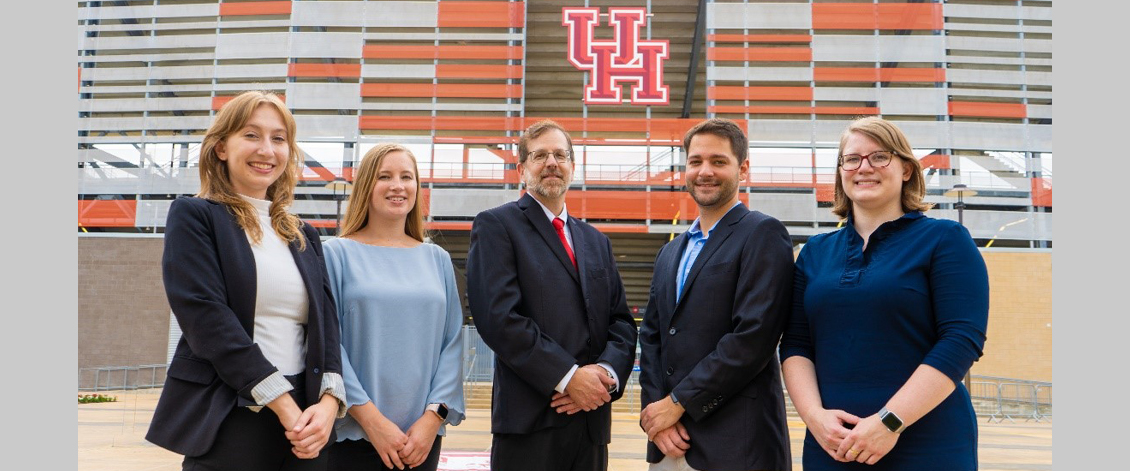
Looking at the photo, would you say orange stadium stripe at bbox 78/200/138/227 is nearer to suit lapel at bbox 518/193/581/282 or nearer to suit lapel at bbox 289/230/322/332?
suit lapel at bbox 518/193/581/282

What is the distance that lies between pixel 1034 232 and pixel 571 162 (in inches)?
826

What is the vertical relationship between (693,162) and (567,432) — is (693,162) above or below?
above

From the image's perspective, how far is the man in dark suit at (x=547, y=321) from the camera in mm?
2936

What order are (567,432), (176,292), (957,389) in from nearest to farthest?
(176,292) → (957,389) → (567,432)

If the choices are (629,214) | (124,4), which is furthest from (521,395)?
(124,4)

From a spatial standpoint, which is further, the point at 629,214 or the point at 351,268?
the point at 629,214

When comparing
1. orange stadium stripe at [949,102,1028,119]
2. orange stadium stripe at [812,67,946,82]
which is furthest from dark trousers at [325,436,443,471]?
orange stadium stripe at [949,102,1028,119]

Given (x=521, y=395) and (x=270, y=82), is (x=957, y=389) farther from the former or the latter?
(x=270, y=82)

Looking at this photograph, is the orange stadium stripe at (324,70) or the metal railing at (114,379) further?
the orange stadium stripe at (324,70)

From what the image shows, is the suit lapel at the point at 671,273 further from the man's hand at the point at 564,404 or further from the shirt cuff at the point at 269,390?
the shirt cuff at the point at 269,390

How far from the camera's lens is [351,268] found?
3131 mm

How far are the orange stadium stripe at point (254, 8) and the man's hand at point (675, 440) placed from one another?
2141cm

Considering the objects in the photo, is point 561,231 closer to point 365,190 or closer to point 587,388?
point 587,388

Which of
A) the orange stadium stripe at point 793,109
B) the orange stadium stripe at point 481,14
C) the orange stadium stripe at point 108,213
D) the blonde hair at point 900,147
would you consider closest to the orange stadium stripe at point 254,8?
the orange stadium stripe at point 481,14
